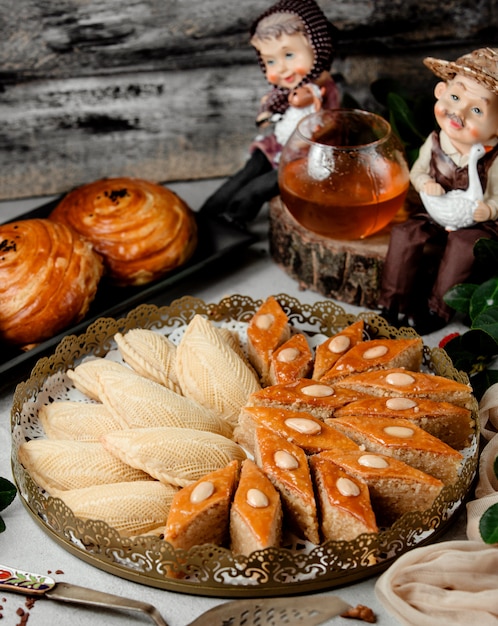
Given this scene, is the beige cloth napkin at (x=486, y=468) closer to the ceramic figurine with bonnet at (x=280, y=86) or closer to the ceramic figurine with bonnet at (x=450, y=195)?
the ceramic figurine with bonnet at (x=450, y=195)

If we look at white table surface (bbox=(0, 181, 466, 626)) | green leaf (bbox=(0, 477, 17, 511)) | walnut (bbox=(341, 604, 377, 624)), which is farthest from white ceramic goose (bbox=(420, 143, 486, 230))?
green leaf (bbox=(0, 477, 17, 511))

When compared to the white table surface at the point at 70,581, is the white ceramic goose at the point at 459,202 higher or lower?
higher

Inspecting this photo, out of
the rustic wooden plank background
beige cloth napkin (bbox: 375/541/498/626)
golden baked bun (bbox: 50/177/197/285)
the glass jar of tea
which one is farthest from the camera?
the rustic wooden plank background

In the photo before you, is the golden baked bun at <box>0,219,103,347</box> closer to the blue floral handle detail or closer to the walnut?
the blue floral handle detail

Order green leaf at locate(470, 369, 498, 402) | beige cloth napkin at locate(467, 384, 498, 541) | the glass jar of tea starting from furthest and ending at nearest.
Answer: the glass jar of tea < green leaf at locate(470, 369, 498, 402) < beige cloth napkin at locate(467, 384, 498, 541)

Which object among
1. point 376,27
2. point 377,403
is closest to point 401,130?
point 376,27

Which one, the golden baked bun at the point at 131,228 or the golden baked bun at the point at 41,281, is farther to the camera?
the golden baked bun at the point at 131,228

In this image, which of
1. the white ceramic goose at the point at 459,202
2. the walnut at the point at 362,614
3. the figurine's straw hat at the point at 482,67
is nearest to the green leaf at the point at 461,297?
the white ceramic goose at the point at 459,202
